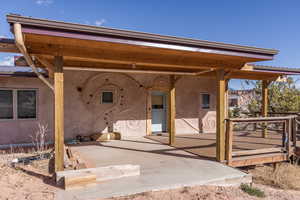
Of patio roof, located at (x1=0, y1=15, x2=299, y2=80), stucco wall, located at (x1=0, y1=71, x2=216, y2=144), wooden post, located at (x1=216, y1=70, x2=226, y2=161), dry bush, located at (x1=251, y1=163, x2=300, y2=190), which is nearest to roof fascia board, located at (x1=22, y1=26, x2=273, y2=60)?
patio roof, located at (x1=0, y1=15, x2=299, y2=80)

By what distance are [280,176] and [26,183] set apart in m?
5.61

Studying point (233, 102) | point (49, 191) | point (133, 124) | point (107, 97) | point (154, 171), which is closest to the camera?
point (49, 191)

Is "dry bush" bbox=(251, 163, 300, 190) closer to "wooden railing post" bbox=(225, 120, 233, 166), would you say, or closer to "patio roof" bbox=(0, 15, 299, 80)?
"wooden railing post" bbox=(225, 120, 233, 166)

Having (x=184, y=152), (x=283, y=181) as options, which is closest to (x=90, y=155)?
(x=184, y=152)

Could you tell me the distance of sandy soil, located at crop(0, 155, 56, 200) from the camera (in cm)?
285

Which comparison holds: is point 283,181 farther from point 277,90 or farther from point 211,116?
point 277,90

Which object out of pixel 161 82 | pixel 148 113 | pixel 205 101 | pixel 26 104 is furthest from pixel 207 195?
pixel 205 101

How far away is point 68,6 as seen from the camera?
1171 centimetres

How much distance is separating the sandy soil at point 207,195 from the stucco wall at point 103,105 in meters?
4.48

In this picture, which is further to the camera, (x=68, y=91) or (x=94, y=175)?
(x=68, y=91)

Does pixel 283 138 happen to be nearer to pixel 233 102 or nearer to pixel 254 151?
pixel 254 151

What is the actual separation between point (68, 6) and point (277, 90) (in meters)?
13.9

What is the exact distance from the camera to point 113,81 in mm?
7219

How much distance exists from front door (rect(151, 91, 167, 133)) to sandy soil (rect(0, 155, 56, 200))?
491 centimetres
